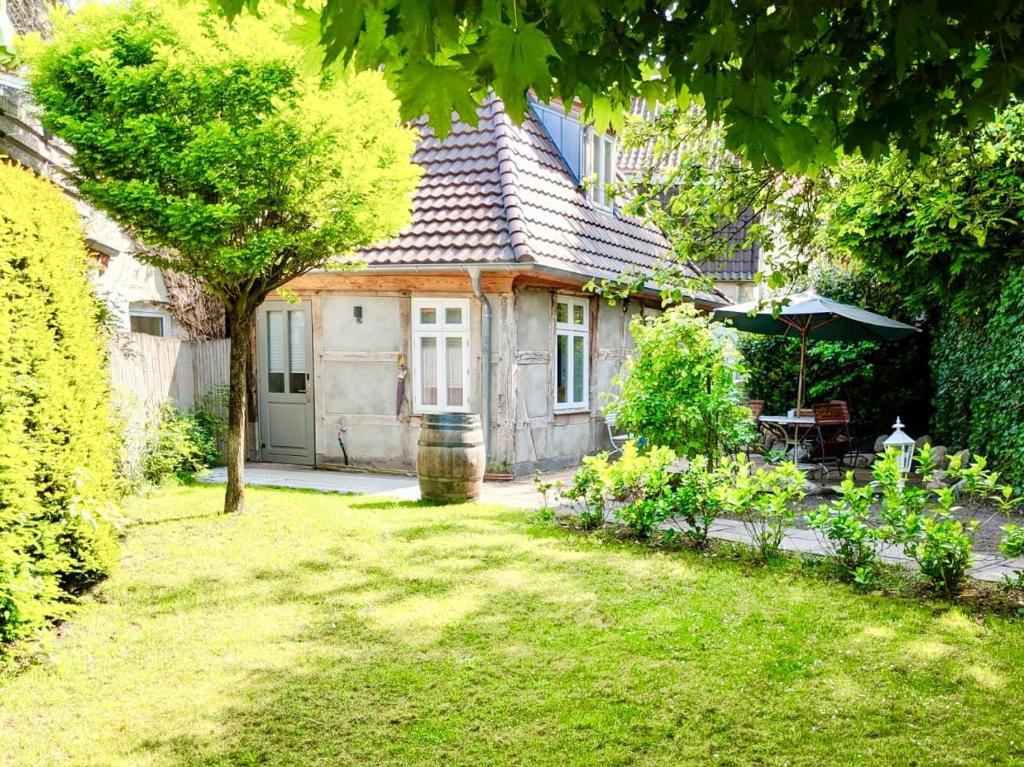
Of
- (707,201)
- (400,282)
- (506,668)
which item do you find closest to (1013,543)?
(707,201)

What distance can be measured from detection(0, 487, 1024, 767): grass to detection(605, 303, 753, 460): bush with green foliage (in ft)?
6.56

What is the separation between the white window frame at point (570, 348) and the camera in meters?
12.0

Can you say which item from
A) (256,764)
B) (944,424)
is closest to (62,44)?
(256,764)

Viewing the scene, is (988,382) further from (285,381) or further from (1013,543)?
(285,381)

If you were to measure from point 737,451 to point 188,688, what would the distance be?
6406mm

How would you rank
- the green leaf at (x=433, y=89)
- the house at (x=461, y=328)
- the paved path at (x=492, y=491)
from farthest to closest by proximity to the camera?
the house at (x=461, y=328), the paved path at (x=492, y=491), the green leaf at (x=433, y=89)

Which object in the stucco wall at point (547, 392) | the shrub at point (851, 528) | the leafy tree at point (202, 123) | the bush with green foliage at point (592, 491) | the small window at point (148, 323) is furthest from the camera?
the small window at point (148, 323)

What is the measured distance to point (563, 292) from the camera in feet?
39.9

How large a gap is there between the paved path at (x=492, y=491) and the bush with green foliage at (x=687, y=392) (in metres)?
0.97

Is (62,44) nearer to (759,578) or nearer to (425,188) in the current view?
(425,188)

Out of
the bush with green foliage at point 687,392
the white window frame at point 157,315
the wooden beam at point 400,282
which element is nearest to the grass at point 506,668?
the bush with green foliage at point 687,392

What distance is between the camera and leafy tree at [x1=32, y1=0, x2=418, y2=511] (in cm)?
682

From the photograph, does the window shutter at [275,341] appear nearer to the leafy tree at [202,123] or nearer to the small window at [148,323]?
the small window at [148,323]

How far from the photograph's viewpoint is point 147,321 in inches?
512
